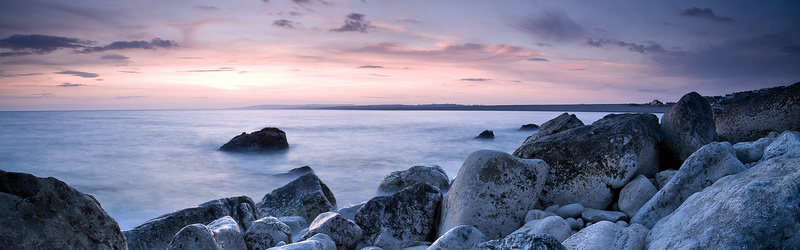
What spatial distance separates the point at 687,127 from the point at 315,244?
5.67 meters

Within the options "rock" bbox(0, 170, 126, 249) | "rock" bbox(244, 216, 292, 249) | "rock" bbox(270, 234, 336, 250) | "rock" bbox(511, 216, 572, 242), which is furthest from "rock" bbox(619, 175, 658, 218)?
"rock" bbox(0, 170, 126, 249)

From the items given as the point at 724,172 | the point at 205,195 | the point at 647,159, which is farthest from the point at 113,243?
the point at 205,195

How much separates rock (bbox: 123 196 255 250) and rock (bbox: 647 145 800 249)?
5.20m

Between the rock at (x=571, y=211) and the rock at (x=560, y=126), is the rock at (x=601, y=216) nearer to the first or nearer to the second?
the rock at (x=571, y=211)

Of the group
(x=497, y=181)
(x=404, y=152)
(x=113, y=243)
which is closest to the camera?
(x=113, y=243)

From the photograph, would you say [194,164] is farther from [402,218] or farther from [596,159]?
[596,159]

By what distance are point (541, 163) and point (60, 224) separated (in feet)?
A: 15.4

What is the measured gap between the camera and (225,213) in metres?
6.16

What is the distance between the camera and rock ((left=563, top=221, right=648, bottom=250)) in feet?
10.6

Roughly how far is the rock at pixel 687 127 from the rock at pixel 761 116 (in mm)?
1580

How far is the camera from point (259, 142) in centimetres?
1739

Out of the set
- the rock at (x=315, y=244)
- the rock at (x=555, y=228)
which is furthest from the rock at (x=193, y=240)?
the rock at (x=555, y=228)

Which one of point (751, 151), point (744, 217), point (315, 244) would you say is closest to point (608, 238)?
point (744, 217)

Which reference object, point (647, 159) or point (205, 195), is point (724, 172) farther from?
point (205, 195)
